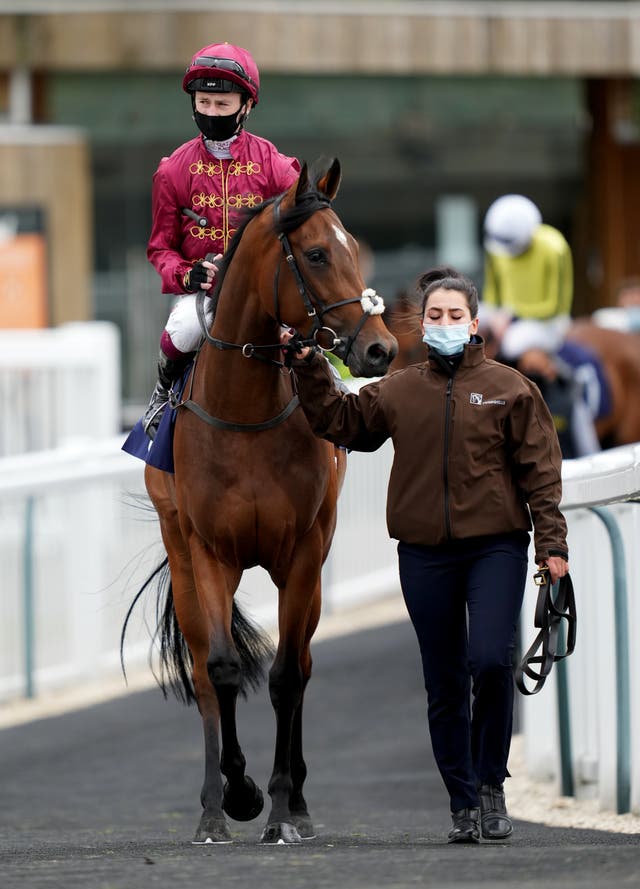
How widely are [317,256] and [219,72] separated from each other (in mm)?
880

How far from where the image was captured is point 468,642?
5566 millimetres

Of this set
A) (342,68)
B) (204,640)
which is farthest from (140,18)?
(204,640)

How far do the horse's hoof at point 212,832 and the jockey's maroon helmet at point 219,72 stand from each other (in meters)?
2.27

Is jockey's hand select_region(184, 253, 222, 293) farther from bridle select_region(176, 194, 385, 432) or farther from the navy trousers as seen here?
the navy trousers

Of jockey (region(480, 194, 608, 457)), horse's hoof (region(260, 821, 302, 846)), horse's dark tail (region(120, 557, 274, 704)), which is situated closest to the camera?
horse's hoof (region(260, 821, 302, 846))

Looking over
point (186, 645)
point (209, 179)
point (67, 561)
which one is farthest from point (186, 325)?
point (67, 561)

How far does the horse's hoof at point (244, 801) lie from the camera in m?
6.11

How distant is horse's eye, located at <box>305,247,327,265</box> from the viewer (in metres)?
5.49

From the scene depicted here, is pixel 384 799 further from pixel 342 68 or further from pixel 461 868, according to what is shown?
pixel 342 68

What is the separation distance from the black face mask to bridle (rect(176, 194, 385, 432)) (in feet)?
1.26

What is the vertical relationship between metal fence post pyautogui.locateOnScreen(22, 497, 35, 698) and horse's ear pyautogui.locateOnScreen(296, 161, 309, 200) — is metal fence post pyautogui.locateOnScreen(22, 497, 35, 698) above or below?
below

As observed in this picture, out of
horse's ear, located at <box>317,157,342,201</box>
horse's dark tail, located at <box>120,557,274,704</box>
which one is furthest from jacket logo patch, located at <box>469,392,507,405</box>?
horse's dark tail, located at <box>120,557,274,704</box>

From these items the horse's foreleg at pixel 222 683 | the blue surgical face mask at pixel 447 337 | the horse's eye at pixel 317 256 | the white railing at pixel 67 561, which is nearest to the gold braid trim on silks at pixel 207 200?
the horse's eye at pixel 317 256

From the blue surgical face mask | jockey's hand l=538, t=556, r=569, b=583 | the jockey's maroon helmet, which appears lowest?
jockey's hand l=538, t=556, r=569, b=583
